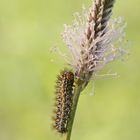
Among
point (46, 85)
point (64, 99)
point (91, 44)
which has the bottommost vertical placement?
point (46, 85)

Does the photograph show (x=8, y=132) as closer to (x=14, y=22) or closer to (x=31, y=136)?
(x=31, y=136)

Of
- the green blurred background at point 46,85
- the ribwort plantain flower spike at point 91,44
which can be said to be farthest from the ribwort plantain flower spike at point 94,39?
the green blurred background at point 46,85

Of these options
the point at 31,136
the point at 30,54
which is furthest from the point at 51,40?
the point at 31,136

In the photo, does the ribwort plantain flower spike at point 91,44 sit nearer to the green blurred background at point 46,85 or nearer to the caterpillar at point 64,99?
the caterpillar at point 64,99

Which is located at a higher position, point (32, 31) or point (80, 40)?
point (80, 40)

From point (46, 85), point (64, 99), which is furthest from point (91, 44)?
point (46, 85)

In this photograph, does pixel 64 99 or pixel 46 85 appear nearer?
pixel 64 99

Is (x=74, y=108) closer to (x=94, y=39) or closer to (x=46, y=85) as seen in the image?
(x=94, y=39)
